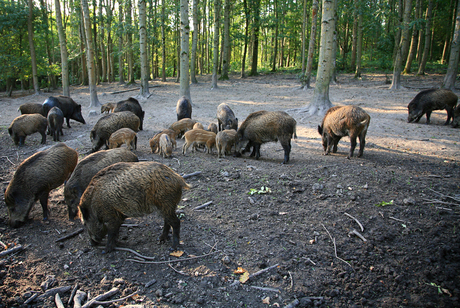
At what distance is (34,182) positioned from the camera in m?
4.70

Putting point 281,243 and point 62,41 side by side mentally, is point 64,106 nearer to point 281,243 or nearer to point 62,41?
point 62,41

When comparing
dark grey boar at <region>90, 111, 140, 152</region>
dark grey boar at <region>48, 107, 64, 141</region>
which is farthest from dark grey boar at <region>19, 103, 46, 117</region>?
dark grey boar at <region>90, 111, 140, 152</region>

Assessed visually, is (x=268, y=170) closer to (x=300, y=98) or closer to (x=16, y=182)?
(x=16, y=182)

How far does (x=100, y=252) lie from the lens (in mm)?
3762

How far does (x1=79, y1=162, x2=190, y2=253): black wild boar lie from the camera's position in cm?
368

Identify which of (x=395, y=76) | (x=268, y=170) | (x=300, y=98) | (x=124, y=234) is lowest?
(x=124, y=234)

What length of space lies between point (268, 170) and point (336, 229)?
2341 millimetres

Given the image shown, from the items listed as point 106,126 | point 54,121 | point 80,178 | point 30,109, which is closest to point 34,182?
point 80,178

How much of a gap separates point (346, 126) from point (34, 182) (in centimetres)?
659

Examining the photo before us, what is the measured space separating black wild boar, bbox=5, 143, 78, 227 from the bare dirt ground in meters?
0.28

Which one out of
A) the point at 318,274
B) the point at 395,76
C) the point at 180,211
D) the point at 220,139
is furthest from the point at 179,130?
the point at 395,76

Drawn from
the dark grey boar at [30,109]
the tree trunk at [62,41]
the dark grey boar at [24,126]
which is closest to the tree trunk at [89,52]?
the tree trunk at [62,41]

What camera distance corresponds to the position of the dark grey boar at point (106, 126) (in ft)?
25.3

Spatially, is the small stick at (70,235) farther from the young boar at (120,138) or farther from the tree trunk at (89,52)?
the tree trunk at (89,52)
